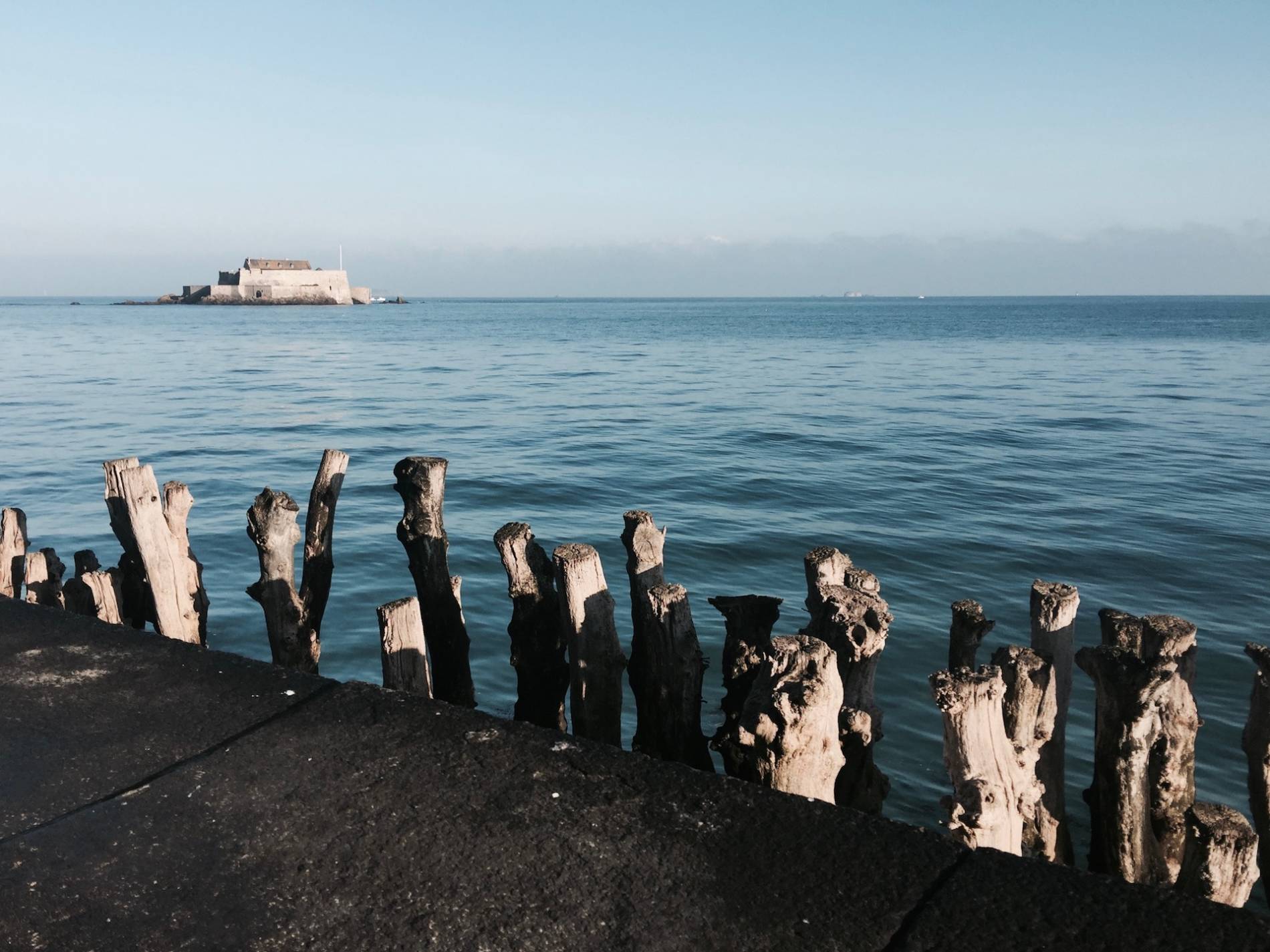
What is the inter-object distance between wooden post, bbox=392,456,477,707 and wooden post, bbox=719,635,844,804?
83.8 inches

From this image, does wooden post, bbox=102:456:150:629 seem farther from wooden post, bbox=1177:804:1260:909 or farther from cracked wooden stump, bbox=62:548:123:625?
wooden post, bbox=1177:804:1260:909

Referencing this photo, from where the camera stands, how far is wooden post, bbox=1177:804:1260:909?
2.95 meters

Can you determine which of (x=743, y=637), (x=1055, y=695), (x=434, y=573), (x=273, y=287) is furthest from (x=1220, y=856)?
(x=273, y=287)

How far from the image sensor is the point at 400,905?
8.72 ft

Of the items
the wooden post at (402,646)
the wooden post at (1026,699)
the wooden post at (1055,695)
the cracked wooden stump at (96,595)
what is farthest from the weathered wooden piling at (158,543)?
the wooden post at (1055,695)

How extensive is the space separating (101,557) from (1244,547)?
1281cm

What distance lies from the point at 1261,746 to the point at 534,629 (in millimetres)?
2980

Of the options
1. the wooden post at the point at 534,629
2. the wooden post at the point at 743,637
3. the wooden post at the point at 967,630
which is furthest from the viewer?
the wooden post at the point at 534,629

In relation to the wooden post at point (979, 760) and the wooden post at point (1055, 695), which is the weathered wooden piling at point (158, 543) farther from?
the wooden post at point (1055, 695)

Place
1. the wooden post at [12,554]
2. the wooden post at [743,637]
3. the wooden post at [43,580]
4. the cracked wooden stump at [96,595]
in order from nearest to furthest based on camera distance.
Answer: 1. the wooden post at [743,637]
2. the cracked wooden stump at [96,595]
3. the wooden post at [43,580]
4. the wooden post at [12,554]

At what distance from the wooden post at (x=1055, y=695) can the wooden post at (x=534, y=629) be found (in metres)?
2.09

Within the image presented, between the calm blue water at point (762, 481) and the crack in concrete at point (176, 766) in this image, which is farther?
the calm blue water at point (762, 481)

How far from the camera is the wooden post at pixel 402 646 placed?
173 inches

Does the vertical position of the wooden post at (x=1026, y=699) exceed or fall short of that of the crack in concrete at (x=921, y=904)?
it exceeds it
